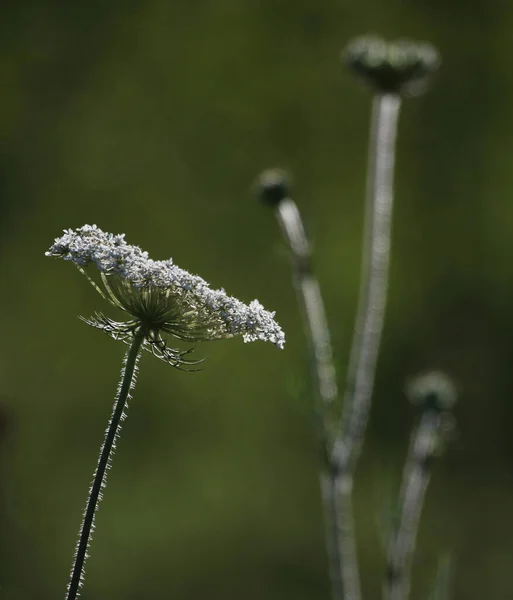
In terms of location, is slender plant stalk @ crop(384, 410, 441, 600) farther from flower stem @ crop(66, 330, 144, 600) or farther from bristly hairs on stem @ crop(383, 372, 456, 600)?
flower stem @ crop(66, 330, 144, 600)

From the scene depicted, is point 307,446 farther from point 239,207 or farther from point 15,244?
point 15,244

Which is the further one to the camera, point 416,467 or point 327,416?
point 416,467

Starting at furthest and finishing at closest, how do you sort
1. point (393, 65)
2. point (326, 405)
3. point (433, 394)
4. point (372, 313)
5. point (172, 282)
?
point (433, 394), point (393, 65), point (372, 313), point (326, 405), point (172, 282)

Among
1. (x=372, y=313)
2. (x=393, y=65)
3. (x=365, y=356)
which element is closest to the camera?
(x=365, y=356)

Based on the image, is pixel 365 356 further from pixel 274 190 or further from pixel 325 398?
pixel 274 190

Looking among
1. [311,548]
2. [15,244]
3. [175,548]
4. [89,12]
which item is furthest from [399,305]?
[89,12]

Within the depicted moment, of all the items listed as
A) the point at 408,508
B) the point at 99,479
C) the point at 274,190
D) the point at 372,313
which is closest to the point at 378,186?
the point at 274,190

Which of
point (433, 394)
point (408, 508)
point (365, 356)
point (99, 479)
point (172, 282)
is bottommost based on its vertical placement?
point (99, 479)
